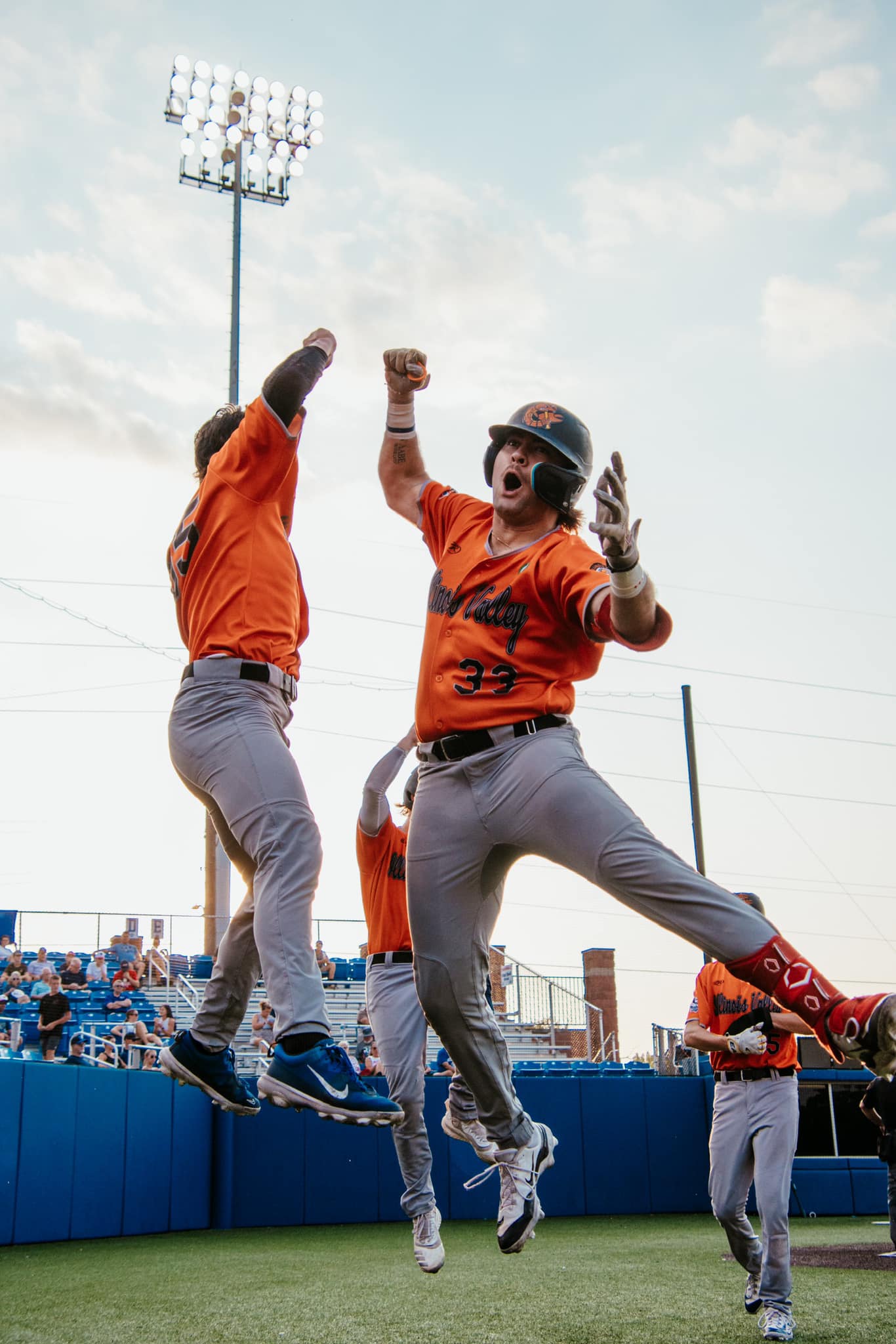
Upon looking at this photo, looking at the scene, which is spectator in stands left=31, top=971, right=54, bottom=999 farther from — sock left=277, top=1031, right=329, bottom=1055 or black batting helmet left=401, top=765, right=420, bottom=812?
sock left=277, top=1031, right=329, bottom=1055

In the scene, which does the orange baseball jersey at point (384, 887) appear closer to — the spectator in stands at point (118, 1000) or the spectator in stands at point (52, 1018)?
the spectator in stands at point (52, 1018)

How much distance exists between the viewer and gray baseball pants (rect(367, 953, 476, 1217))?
582cm

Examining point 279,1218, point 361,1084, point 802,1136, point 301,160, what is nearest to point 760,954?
point 361,1084

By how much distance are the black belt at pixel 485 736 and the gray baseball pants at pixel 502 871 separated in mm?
28

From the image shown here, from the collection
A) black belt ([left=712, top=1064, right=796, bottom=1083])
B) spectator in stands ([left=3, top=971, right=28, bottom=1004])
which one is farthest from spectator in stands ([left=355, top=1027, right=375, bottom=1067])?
black belt ([left=712, top=1064, right=796, bottom=1083])

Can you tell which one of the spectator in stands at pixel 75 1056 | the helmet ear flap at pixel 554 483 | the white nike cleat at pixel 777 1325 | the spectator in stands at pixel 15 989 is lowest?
the white nike cleat at pixel 777 1325

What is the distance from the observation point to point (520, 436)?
436cm

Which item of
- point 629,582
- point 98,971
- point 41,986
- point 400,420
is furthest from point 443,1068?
point 629,582

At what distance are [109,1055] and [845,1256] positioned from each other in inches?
350

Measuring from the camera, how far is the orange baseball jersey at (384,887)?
650cm

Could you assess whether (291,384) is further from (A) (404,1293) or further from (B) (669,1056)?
(B) (669,1056)

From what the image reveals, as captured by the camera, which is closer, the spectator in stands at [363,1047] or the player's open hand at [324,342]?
the player's open hand at [324,342]

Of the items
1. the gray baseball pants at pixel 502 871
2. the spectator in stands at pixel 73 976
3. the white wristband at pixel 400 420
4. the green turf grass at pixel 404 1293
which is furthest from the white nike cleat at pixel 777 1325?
the spectator in stands at pixel 73 976

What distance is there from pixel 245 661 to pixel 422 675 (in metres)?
0.61
